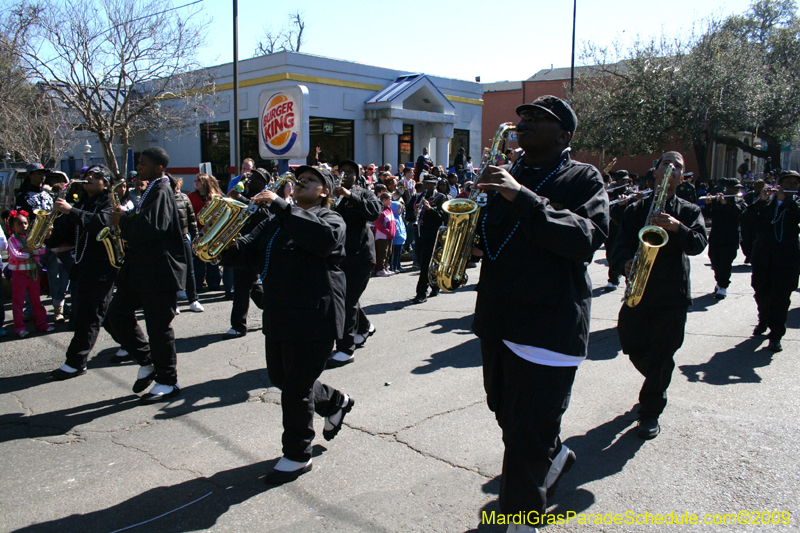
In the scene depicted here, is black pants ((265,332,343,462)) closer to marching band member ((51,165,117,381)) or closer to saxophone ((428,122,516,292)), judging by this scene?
saxophone ((428,122,516,292))

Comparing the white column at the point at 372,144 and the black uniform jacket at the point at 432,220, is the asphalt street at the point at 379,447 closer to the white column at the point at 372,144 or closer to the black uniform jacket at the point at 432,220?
the black uniform jacket at the point at 432,220

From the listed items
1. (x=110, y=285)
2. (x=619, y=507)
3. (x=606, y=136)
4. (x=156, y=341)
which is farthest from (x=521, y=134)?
(x=606, y=136)

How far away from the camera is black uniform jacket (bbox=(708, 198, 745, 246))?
9.73 m

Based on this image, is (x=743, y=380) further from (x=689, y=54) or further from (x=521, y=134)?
(x=689, y=54)

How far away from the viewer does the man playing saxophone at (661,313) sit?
13.8ft

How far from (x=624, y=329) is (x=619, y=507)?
61.2 inches

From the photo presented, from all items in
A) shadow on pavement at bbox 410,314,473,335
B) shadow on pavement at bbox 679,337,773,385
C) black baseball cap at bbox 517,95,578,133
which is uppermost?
black baseball cap at bbox 517,95,578,133

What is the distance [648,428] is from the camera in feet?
13.7

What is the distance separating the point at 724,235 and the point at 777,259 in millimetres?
3316

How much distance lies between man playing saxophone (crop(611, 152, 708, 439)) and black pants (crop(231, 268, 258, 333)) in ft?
14.2

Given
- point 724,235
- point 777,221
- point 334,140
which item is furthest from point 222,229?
point 334,140

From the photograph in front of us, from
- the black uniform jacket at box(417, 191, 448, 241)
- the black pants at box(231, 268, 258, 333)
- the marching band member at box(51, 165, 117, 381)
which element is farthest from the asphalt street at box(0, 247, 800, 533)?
the black uniform jacket at box(417, 191, 448, 241)

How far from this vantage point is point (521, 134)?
290cm

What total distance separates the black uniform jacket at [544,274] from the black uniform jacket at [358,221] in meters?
3.38
